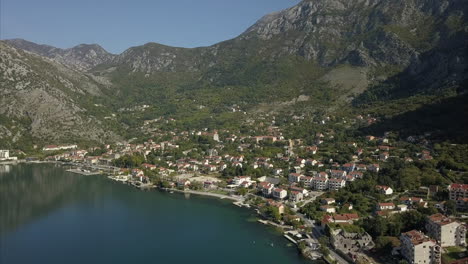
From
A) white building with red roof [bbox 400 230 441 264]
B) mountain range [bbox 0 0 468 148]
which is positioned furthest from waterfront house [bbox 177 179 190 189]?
mountain range [bbox 0 0 468 148]

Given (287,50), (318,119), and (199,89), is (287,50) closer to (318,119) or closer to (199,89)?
(199,89)

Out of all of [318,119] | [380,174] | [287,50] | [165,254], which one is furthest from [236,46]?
[165,254]

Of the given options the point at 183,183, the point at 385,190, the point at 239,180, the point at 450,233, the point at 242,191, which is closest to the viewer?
the point at 450,233

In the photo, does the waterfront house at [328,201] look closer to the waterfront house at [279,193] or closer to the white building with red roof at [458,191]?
the waterfront house at [279,193]

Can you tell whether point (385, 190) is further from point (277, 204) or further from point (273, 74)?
point (273, 74)

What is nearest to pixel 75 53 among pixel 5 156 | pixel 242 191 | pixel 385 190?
pixel 5 156

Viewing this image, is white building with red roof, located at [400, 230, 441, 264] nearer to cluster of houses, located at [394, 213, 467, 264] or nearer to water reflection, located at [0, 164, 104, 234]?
cluster of houses, located at [394, 213, 467, 264]
